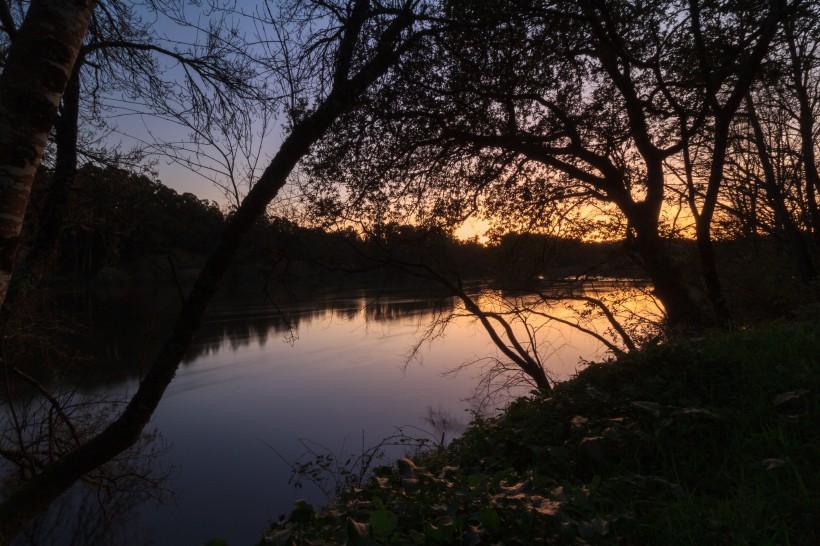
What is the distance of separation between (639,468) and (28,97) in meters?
3.32

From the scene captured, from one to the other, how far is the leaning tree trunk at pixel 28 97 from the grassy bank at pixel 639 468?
66.1 inches

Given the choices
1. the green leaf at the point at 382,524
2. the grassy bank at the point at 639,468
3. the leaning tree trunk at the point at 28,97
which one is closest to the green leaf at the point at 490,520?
the grassy bank at the point at 639,468

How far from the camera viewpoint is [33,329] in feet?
24.8

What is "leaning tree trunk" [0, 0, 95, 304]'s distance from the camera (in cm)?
204

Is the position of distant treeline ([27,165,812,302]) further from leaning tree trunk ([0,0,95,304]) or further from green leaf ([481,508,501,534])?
green leaf ([481,508,501,534])

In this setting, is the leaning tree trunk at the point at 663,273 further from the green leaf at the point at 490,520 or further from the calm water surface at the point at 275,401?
the green leaf at the point at 490,520

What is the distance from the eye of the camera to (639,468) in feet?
8.75

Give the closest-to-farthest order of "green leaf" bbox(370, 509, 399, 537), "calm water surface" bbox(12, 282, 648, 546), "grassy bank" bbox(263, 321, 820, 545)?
"green leaf" bbox(370, 509, 399, 537) → "grassy bank" bbox(263, 321, 820, 545) → "calm water surface" bbox(12, 282, 648, 546)

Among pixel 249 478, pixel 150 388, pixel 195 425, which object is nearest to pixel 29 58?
pixel 150 388

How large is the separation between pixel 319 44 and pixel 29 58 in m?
3.65

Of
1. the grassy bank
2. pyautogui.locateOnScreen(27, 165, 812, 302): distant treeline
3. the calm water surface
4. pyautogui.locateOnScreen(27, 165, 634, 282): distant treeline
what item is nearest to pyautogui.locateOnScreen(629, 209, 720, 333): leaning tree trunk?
pyautogui.locateOnScreen(27, 165, 812, 302): distant treeline

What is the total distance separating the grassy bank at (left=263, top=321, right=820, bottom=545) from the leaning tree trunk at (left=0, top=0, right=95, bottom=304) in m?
1.68

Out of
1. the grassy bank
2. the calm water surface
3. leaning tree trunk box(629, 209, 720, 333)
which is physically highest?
leaning tree trunk box(629, 209, 720, 333)

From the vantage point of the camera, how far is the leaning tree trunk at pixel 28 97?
2.04m
